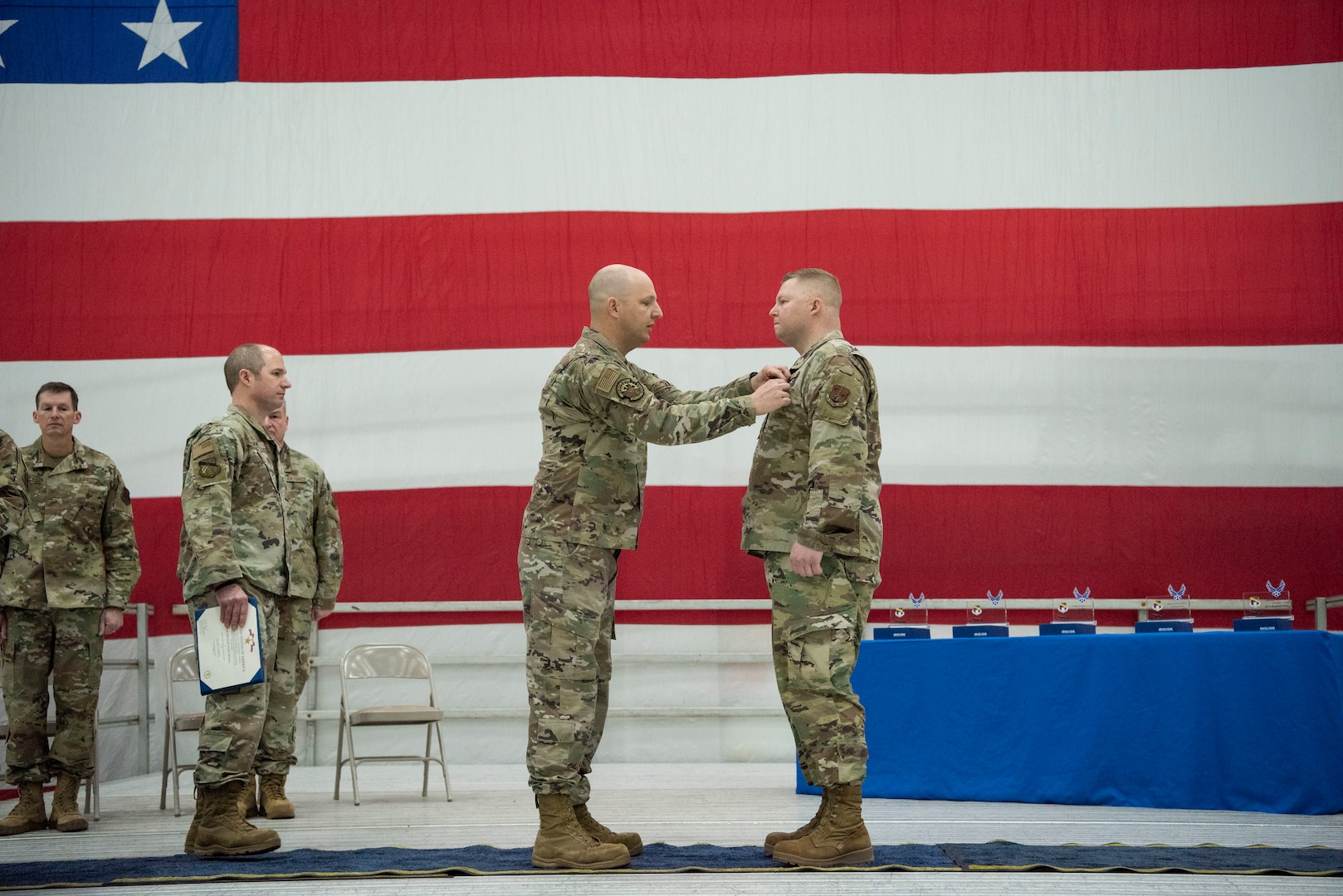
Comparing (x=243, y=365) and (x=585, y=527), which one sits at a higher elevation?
(x=243, y=365)

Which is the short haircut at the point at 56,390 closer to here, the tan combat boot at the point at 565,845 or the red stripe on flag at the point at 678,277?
the red stripe on flag at the point at 678,277

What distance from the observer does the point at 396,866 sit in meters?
3.01

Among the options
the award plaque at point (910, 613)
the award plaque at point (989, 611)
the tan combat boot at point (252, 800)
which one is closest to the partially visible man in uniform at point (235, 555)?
the tan combat boot at point (252, 800)

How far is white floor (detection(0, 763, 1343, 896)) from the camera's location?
2.73m

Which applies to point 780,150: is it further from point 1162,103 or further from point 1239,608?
point 1239,608

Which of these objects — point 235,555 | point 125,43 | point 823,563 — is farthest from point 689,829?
point 125,43

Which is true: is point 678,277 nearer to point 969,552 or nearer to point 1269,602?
point 969,552

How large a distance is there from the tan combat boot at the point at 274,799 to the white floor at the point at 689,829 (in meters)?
0.07

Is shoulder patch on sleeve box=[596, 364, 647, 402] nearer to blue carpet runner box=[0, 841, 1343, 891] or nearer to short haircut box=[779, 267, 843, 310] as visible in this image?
short haircut box=[779, 267, 843, 310]

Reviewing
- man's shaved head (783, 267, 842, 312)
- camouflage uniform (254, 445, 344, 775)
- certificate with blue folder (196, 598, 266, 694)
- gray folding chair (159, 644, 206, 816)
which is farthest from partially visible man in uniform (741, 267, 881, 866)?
gray folding chair (159, 644, 206, 816)

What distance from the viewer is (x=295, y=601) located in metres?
4.35

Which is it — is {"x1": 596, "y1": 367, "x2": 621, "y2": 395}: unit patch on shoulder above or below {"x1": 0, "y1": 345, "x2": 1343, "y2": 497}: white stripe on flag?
below

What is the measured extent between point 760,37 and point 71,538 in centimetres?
395

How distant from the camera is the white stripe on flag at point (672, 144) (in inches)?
234
